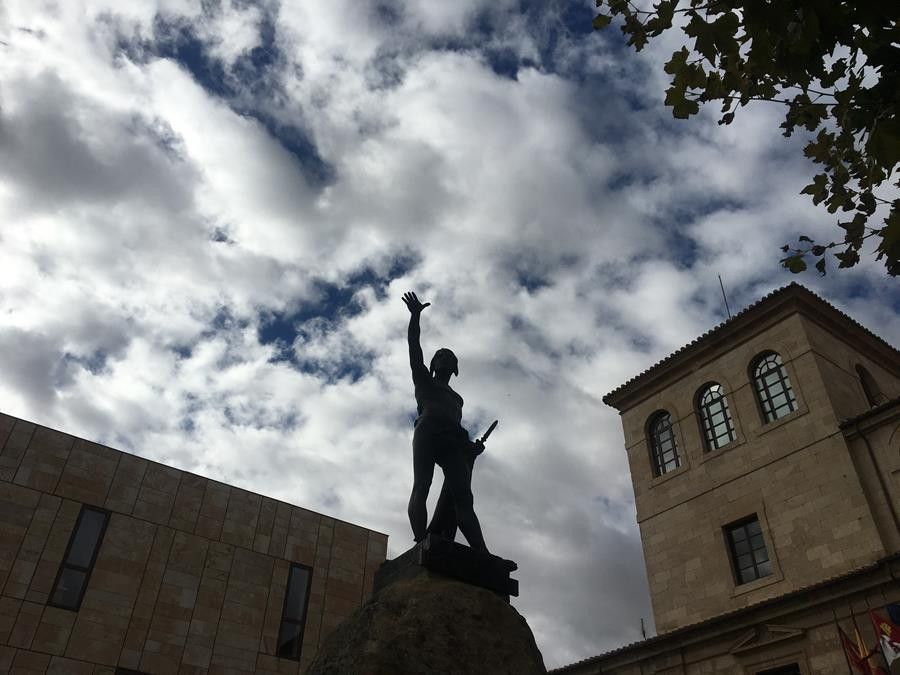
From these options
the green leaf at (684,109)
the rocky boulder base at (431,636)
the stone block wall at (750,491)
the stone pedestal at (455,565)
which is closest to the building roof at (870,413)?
the stone block wall at (750,491)

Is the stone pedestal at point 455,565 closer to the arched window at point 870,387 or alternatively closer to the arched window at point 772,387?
the arched window at point 772,387

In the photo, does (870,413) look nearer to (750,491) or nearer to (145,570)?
(750,491)

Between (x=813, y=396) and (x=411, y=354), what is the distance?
16.4 m

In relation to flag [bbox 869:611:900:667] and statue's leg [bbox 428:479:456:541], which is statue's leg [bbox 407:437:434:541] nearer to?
statue's leg [bbox 428:479:456:541]

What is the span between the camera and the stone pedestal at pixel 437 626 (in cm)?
Answer: 558

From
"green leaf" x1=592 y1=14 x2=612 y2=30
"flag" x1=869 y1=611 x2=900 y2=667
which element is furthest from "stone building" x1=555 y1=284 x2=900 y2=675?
"green leaf" x1=592 y1=14 x2=612 y2=30

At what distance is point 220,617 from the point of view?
62.0ft

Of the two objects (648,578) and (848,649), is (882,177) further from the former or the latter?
(648,578)

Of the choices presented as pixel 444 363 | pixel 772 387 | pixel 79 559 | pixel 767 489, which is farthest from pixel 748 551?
pixel 79 559

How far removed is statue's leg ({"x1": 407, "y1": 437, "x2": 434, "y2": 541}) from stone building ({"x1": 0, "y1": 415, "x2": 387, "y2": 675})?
13.2 m

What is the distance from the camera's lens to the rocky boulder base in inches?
219

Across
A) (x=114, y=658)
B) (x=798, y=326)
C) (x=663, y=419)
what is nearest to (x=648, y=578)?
(x=663, y=419)

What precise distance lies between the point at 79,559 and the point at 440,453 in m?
13.7

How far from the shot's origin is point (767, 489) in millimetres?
20500
